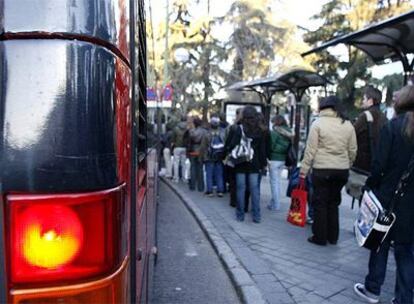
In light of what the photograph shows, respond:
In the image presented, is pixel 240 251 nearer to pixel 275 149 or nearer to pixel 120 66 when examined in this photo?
pixel 275 149

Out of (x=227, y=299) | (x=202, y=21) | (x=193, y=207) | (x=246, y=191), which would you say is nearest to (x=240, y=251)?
(x=227, y=299)

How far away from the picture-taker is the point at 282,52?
23.5m

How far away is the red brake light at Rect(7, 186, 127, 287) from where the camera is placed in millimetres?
1133

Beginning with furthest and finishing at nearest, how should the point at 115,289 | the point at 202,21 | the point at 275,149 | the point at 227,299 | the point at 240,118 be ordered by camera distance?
1. the point at 202,21
2. the point at 275,149
3. the point at 240,118
4. the point at 227,299
5. the point at 115,289

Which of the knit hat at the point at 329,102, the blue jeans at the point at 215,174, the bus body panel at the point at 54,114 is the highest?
the knit hat at the point at 329,102

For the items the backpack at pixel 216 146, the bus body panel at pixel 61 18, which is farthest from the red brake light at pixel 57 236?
the backpack at pixel 216 146

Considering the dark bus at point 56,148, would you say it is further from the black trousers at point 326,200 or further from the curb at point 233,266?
the black trousers at point 326,200

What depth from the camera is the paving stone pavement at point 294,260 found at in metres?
4.40

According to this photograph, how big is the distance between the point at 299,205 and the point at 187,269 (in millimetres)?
2128

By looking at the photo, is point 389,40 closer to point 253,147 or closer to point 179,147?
point 253,147

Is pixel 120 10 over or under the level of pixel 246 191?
over

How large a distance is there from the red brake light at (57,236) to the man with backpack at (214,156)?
28.7ft

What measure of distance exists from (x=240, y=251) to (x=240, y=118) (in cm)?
266

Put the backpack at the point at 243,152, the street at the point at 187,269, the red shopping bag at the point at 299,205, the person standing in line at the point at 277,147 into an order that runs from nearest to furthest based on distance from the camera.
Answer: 1. the street at the point at 187,269
2. the red shopping bag at the point at 299,205
3. the backpack at the point at 243,152
4. the person standing in line at the point at 277,147
